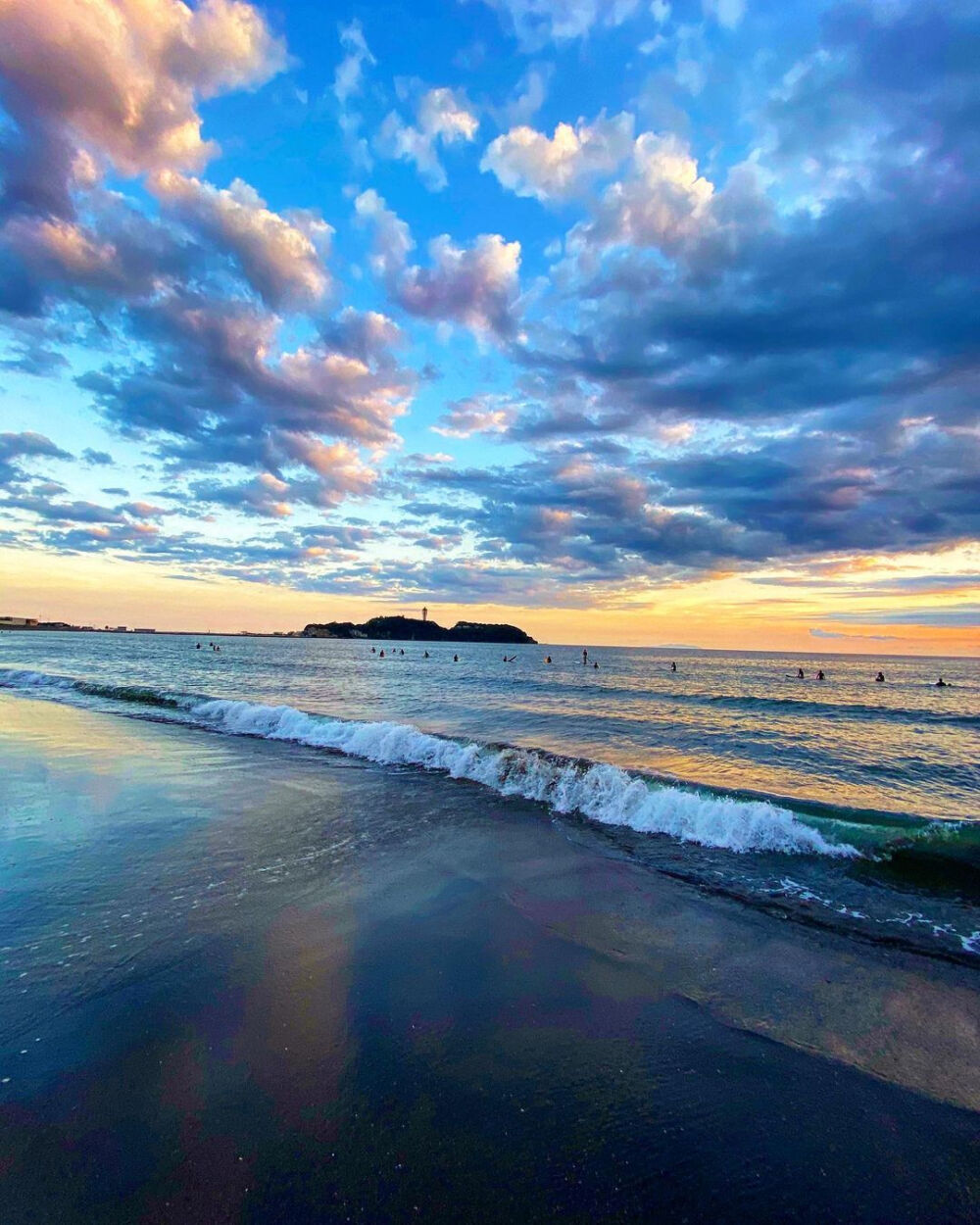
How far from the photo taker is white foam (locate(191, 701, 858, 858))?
32.2 ft

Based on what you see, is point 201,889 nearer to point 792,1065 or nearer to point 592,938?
point 592,938

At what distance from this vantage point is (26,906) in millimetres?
6133

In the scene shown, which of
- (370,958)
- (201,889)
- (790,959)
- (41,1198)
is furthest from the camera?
(201,889)

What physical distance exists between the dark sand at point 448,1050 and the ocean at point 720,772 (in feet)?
5.66

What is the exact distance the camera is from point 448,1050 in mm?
4199

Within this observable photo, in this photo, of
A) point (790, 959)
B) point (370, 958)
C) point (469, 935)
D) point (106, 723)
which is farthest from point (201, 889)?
point (106, 723)

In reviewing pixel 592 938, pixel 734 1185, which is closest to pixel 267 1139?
pixel 734 1185

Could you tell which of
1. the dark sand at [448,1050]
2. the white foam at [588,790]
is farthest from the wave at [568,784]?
the dark sand at [448,1050]

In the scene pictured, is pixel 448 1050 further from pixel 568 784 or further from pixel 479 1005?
pixel 568 784

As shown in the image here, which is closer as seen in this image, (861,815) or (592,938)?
(592,938)

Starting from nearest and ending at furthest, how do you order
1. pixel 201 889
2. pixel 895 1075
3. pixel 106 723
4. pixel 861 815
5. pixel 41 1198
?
pixel 41 1198 < pixel 895 1075 < pixel 201 889 < pixel 861 815 < pixel 106 723

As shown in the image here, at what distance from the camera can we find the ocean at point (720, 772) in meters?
8.10

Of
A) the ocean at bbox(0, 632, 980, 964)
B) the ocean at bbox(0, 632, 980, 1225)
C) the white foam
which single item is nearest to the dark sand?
the ocean at bbox(0, 632, 980, 1225)

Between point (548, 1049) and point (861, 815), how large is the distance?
9136 mm
